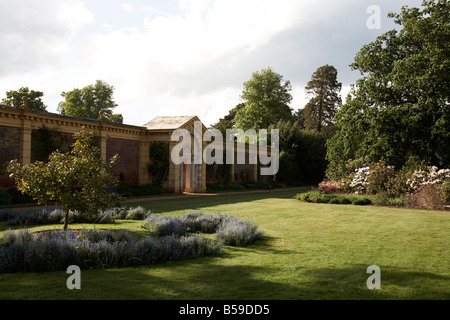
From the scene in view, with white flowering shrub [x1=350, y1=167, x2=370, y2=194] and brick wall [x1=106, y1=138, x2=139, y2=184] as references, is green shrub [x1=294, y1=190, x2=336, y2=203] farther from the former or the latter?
brick wall [x1=106, y1=138, x2=139, y2=184]

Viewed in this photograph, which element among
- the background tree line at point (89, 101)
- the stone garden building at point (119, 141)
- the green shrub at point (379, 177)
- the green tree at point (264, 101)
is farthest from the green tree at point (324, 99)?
the green shrub at point (379, 177)

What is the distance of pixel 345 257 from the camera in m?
6.39

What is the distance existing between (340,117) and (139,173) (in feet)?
42.4

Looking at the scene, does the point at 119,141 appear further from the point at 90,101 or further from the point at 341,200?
the point at 90,101

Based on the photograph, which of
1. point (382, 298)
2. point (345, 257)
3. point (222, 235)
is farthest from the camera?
point (222, 235)

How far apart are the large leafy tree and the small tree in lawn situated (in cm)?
1461

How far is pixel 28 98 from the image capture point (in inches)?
1820

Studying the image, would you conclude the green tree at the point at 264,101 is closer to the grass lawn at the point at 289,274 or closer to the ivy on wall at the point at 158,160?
the ivy on wall at the point at 158,160

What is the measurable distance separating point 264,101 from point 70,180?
38.9m

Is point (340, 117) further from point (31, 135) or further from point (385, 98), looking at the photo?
point (31, 135)

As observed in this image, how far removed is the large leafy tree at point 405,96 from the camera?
663 inches

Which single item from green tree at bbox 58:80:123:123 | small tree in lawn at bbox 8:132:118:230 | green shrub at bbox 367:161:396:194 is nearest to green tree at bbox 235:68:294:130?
green tree at bbox 58:80:123:123

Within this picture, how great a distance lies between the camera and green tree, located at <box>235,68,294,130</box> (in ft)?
149
